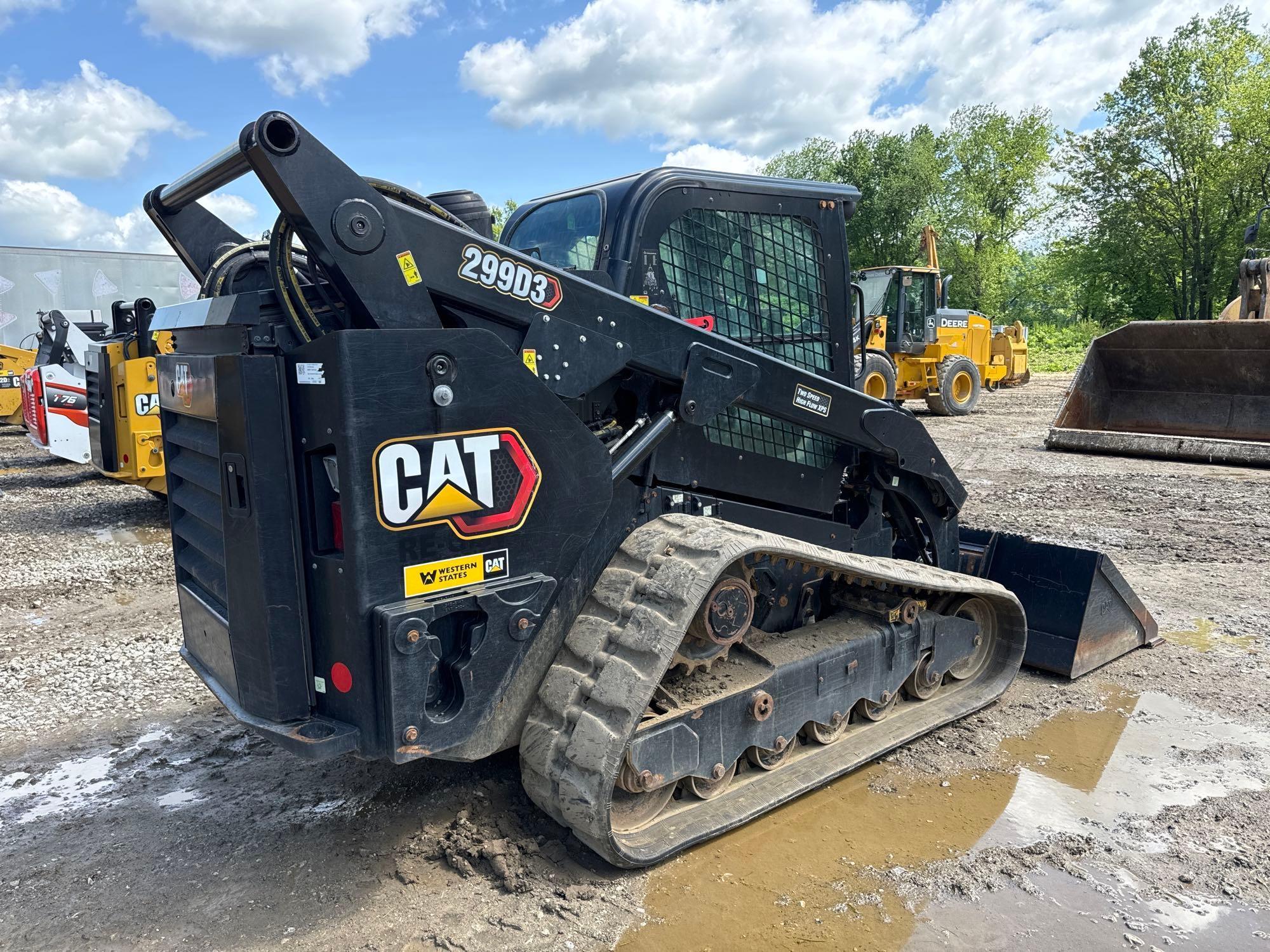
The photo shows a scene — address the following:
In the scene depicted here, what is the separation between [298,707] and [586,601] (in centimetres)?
92

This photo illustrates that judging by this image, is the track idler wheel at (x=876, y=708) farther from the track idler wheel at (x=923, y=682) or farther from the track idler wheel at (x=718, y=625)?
the track idler wheel at (x=718, y=625)

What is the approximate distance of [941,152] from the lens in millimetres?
41125

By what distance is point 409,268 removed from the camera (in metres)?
2.44

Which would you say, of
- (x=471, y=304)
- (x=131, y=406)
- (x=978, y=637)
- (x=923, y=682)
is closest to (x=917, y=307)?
(x=131, y=406)

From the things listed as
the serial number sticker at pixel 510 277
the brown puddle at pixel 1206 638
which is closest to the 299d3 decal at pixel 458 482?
the serial number sticker at pixel 510 277

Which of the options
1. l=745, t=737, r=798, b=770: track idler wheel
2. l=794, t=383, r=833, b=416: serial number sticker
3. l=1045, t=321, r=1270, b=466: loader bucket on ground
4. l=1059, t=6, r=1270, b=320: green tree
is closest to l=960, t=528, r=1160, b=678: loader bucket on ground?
l=794, t=383, r=833, b=416: serial number sticker

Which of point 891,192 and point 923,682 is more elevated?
point 891,192

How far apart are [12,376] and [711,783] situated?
1757 cm

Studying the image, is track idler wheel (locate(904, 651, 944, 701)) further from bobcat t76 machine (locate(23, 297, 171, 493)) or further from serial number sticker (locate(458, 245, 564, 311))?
bobcat t76 machine (locate(23, 297, 171, 493))

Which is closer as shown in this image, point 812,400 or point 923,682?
point 812,400

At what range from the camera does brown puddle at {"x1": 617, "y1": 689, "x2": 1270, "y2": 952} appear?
2660 millimetres

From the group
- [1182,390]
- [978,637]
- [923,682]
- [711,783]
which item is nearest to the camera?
[711,783]

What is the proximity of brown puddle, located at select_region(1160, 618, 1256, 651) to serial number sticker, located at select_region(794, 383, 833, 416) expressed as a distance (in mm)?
2917

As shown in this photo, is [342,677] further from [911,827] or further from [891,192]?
[891,192]
